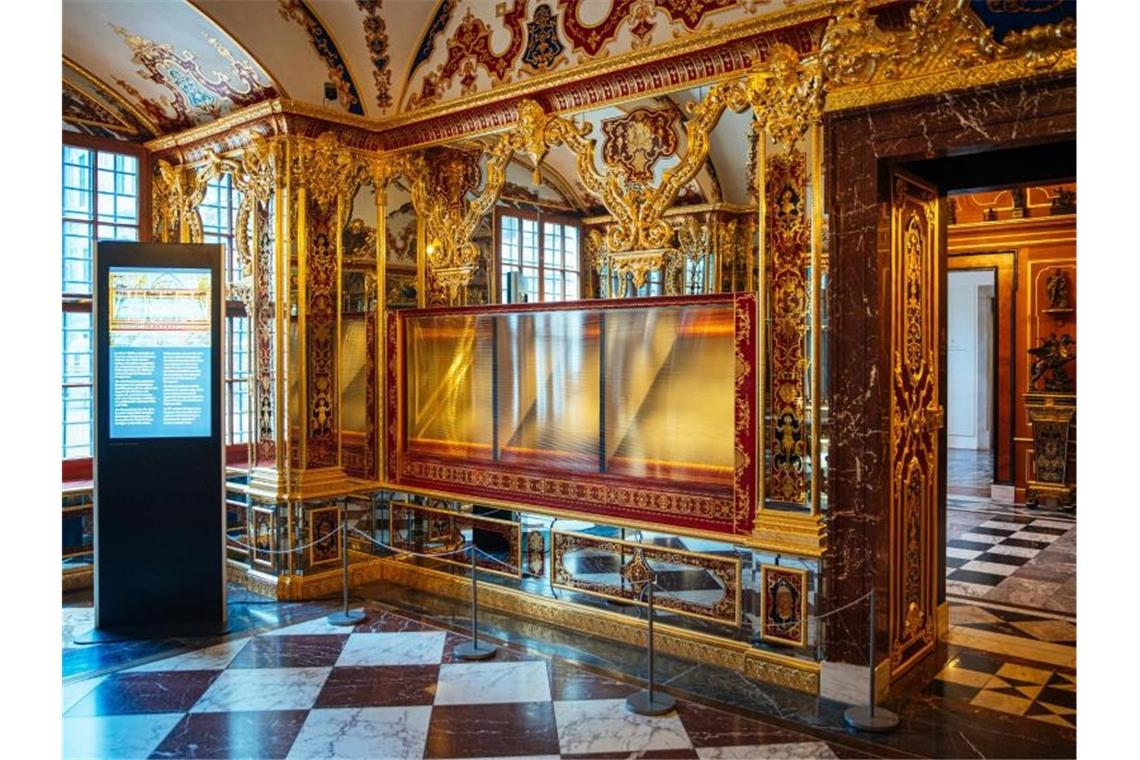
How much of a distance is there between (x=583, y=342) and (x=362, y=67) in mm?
2805

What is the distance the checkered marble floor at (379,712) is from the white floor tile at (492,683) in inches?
0.4

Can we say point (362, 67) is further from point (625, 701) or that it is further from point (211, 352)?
point (625, 701)

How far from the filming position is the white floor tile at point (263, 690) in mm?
4672

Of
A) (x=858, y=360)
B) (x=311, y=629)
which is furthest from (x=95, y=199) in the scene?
(x=858, y=360)

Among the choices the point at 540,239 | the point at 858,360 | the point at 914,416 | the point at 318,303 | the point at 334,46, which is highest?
the point at 334,46

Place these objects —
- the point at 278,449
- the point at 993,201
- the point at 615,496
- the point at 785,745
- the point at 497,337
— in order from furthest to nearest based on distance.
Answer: the point at 993,201
the point at 278,449
the point at 497,337
the point at 615,496
the point at 785,745

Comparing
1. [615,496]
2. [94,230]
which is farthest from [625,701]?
[94,230]

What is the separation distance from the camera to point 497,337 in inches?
254

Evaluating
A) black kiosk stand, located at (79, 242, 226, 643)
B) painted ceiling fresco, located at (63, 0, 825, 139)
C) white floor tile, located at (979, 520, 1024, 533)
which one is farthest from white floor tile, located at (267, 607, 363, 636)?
white floor tile, located at (979, 520, 1024, 533)

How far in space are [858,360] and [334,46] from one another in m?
4.50

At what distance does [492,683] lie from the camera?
16.3ft

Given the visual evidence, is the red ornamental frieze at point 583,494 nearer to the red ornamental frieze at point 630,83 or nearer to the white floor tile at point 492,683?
the white floor tile at point 492,683

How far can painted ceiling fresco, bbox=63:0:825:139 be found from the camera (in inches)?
231

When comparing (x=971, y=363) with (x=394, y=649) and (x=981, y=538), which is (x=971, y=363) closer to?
(x=981, y=538)
